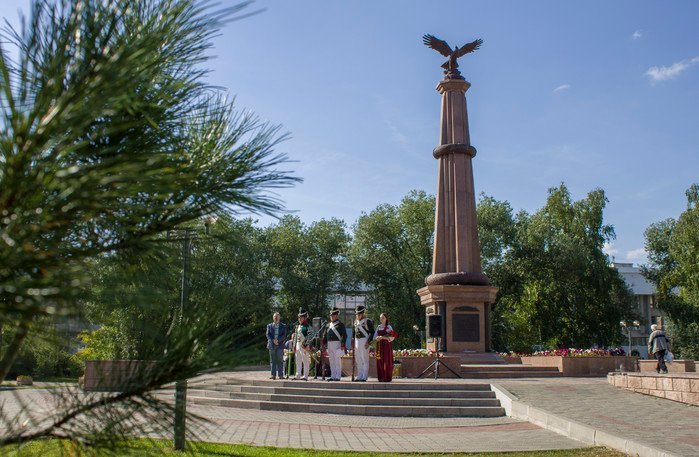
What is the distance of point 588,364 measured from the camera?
21.9 m

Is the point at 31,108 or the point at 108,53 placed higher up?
the point at 108,53

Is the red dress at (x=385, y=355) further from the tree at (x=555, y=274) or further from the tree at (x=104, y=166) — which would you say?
the tree at (x=555, y=274)

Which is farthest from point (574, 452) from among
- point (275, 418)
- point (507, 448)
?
point (275, 418)

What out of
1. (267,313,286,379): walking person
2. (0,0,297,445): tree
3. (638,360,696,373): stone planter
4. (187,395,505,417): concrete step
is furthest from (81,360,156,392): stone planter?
(638,360,696,373): stone planter

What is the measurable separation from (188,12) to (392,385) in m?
13.5

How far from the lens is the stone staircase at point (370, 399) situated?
13.4 m

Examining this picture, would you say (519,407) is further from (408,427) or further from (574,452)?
(574,452)

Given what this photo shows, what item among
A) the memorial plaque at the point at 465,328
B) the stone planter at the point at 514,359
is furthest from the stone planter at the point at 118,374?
the stone planter at the point at 514,359

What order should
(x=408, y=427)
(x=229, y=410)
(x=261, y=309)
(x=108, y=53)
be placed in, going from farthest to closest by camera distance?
(x=229, y=410), (x=408, y=427), (x=261, y=309), (x=108, y=53)

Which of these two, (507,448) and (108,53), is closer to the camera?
(108,53)

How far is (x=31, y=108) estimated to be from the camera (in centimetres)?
177

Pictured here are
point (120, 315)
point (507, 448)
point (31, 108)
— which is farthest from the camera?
point (507, 448)

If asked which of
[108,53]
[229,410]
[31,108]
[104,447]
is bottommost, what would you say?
[229,410]

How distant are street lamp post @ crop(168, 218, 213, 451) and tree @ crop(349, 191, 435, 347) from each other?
41.1 m
